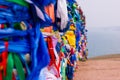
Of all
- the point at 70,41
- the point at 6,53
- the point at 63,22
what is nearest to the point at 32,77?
the point at 6,53

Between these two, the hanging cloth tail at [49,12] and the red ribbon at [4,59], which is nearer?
the red ribbon at [4,59]

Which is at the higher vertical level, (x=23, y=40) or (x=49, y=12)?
(x=49, y=12)

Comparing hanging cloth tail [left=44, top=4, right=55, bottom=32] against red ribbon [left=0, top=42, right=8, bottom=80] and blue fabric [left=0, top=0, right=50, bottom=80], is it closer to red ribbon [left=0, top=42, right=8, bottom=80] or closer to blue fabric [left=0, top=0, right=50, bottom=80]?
blue fabric [left=0, top=0, right=50, bottom=80]

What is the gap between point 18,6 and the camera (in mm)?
1947

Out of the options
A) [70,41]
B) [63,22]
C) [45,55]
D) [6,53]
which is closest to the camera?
[6,53]

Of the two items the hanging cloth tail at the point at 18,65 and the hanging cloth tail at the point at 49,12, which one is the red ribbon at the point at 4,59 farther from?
the hanging cloth tail at the point at 49,12

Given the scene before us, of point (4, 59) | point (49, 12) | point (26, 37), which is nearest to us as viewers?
point (4, 59)

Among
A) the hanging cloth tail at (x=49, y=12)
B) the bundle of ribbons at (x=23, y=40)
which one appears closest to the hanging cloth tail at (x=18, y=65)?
the bundle of ribbons at (x=23, y=40)

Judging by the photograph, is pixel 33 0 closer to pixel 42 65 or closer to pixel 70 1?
pixel 42 65

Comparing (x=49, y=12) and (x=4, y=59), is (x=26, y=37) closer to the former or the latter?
(x=4, y=59)

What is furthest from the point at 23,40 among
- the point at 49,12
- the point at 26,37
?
the point at 49,12

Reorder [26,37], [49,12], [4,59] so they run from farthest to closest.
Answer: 1. [49,12]
2. [26,37]
3. [4,59]

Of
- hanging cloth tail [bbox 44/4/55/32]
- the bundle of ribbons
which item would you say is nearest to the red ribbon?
the bundle of ribbons

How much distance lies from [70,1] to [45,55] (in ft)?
9.05
